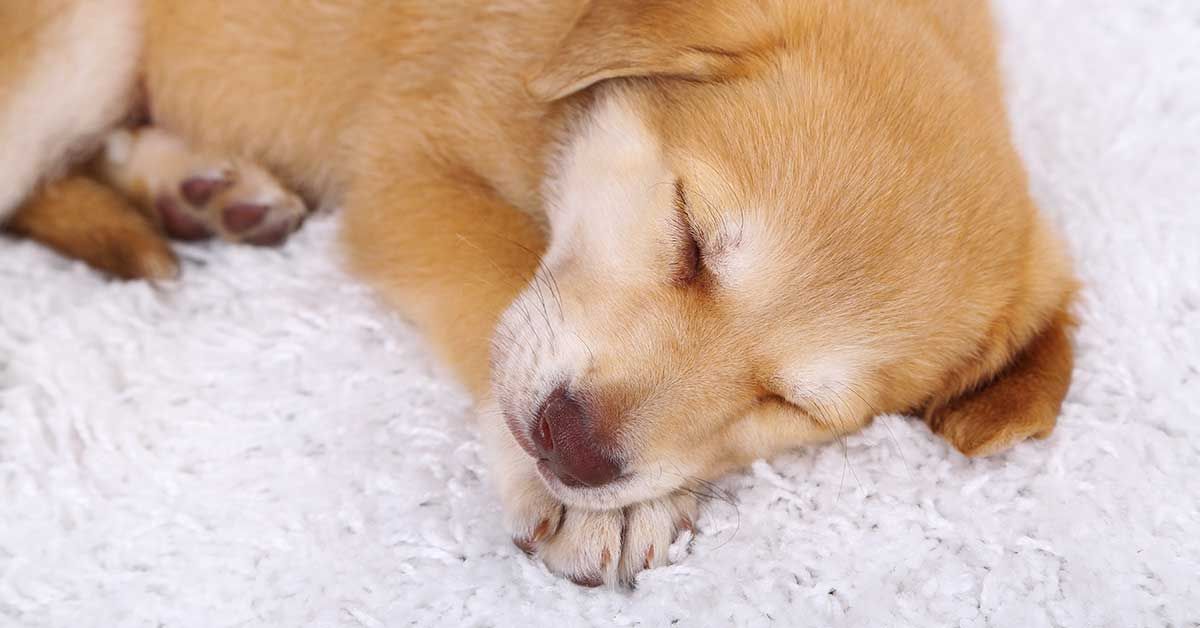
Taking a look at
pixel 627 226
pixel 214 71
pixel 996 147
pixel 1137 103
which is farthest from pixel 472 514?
pixel 1137 103

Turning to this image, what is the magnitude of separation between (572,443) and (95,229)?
55.7 inches

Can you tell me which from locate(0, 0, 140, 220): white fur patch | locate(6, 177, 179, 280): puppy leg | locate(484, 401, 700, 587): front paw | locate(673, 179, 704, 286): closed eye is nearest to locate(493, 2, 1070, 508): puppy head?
locate(673, 179, 704, 286): closed eye

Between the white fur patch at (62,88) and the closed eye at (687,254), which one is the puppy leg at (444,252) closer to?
the closed eye at (687,254)

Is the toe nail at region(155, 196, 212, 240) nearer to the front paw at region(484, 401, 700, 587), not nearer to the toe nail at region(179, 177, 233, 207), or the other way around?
the toe nail at region(179, 177, 233, 207)

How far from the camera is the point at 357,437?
202 centimetres

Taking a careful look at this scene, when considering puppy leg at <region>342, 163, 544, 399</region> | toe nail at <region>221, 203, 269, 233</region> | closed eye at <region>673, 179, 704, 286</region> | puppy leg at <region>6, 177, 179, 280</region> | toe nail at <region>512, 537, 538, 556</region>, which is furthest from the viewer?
toe nail at <region>221, 203, 269, 233</region>

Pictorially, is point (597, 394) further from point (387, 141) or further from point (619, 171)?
point (387, 141)

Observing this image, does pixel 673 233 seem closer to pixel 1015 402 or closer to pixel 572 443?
pixel 572 443

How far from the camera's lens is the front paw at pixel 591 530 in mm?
1790

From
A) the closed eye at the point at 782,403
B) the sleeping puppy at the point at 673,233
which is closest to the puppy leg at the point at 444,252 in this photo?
the sleeping puppy at the point at 673,233

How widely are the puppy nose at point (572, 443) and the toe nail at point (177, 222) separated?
4.20 feet

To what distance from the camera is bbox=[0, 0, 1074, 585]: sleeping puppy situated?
1658 mm

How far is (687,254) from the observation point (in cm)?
173

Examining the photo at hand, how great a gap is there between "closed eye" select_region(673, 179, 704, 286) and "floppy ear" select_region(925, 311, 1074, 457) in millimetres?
594
